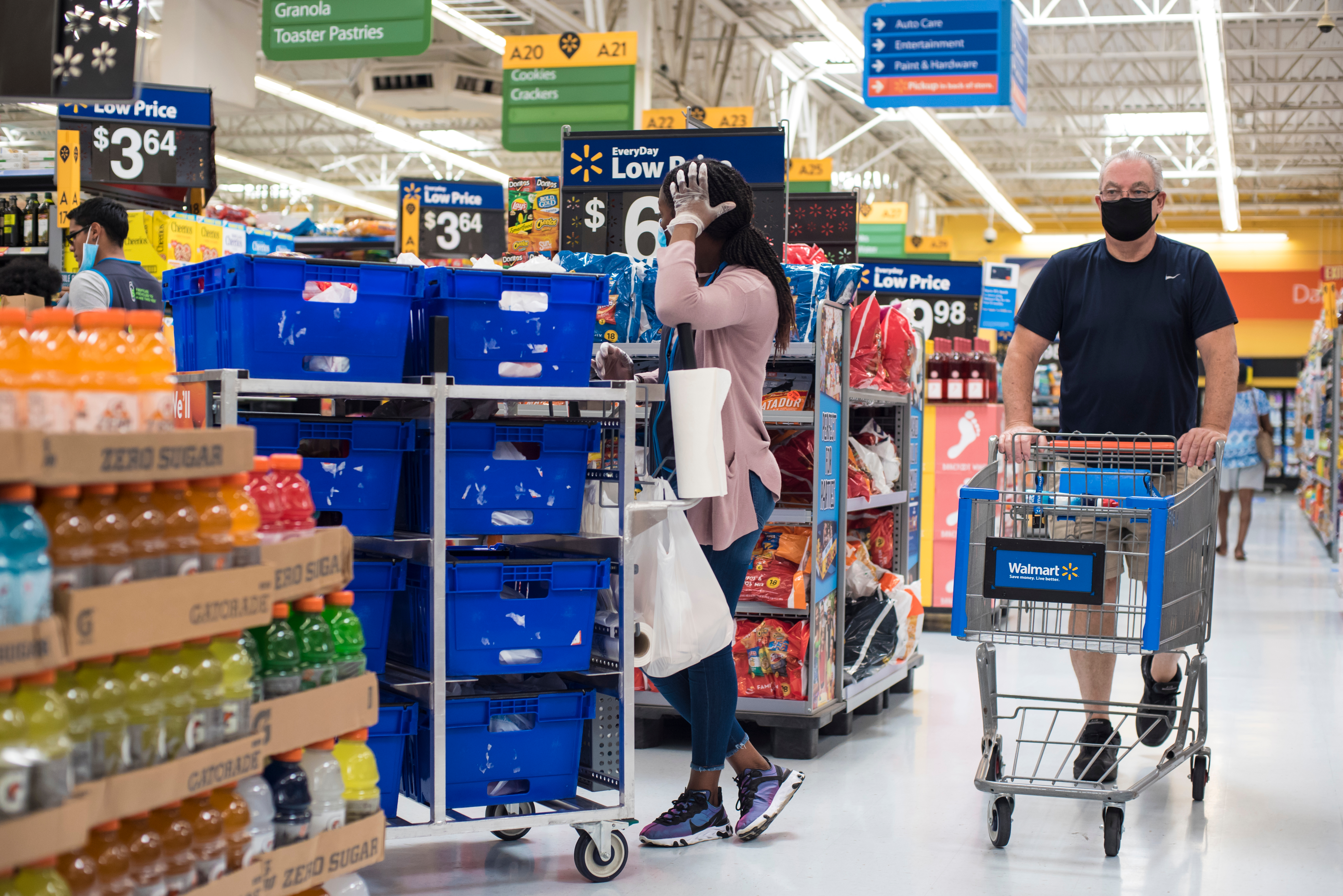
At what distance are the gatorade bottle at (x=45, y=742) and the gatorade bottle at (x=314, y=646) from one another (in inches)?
22.3

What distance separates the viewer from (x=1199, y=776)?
402cm

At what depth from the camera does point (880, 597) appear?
517 cm

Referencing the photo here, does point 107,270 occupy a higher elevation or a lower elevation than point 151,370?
higher

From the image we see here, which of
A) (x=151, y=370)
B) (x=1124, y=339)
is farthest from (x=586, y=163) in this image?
(x=151, y=370)

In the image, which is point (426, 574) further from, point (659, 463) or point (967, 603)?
point (967, 603)

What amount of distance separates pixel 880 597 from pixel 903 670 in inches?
20.2

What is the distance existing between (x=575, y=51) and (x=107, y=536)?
9517 millimetres

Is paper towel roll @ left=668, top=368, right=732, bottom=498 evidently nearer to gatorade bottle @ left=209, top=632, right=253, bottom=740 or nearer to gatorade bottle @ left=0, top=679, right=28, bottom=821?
gatorade bottle @ left=209, top=632, right=253, bottom=740

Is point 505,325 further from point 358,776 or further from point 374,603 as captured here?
point 358,776

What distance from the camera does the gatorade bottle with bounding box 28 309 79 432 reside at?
1.68 m

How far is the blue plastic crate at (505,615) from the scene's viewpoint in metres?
3.08

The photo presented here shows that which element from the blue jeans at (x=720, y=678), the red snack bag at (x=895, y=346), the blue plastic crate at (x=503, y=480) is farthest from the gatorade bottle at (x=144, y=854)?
the red snack bag at (x=895, y=346)

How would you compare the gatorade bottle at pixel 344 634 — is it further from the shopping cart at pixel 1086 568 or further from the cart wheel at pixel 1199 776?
the cart wheel at pixel 1199 776

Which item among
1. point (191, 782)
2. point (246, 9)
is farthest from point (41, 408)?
point (246, 9)
